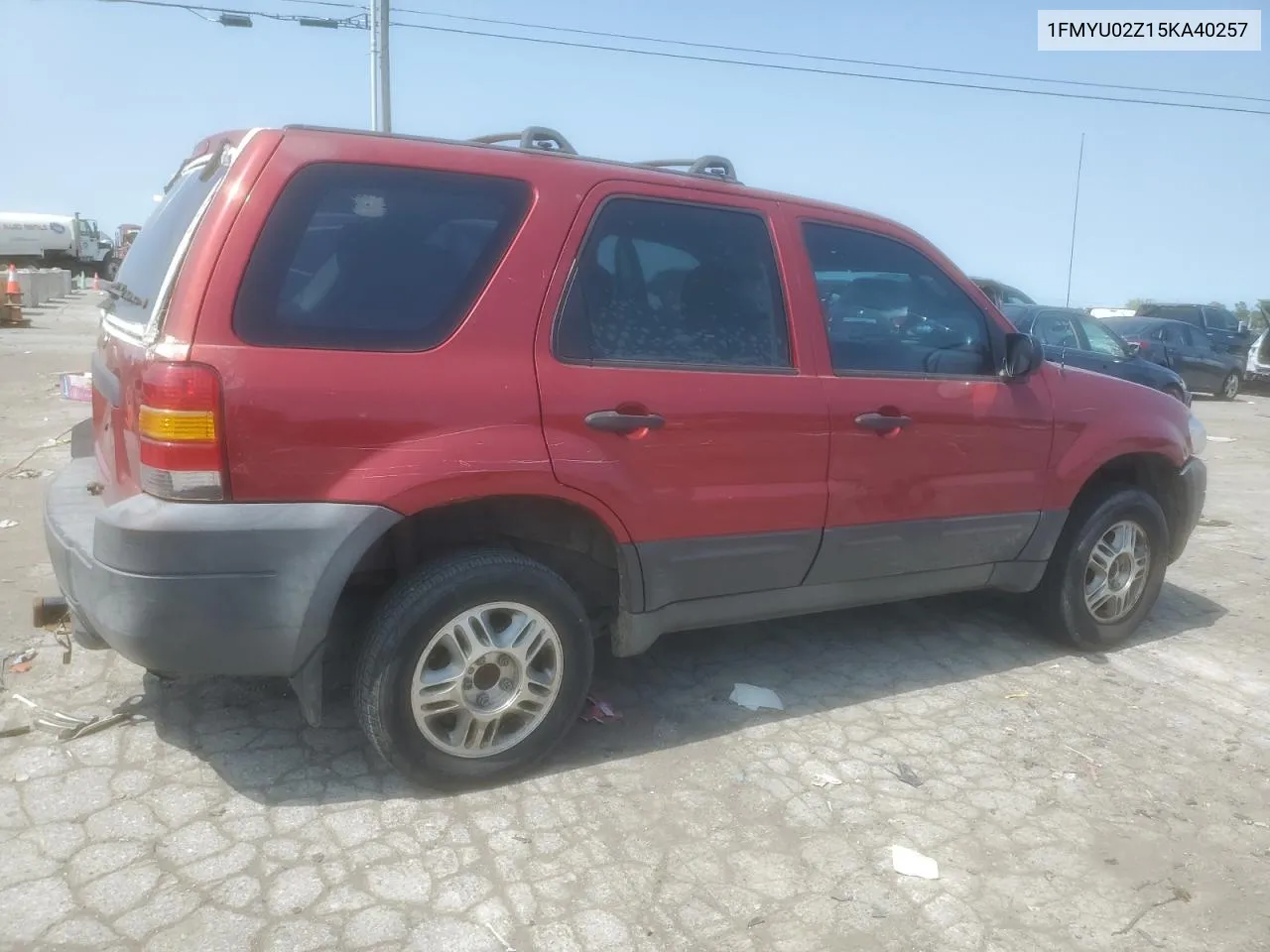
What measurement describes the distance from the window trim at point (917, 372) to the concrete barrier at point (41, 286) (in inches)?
900

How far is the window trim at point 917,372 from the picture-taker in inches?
144

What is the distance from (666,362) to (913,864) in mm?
1678

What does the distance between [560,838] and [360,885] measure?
22.8 inches

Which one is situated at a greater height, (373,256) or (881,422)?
(373,256)

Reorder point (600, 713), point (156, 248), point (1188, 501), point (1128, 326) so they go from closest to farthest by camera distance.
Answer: point (156, 248)
point (600, 713)
point (1188, 501)
point (1128, 326)

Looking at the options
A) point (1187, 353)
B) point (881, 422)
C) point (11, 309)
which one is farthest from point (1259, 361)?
point (11, 309)

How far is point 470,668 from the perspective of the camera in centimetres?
307

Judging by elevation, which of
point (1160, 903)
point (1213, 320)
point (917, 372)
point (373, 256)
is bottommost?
point (1160, 903)

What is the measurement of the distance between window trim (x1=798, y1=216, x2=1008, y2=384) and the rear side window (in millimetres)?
1156

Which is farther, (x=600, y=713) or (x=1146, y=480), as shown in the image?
(x=1146, y=480)

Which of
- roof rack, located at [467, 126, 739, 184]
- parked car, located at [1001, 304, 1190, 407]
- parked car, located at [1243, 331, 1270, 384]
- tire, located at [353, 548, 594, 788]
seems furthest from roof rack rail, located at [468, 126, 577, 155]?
parked car, located at [1243, 331, 1270, 384]

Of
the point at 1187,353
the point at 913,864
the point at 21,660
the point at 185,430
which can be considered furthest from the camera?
the point at 1187,353

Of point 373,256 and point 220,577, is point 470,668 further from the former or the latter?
point 373,256

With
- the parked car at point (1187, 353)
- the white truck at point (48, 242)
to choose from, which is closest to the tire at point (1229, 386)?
the parked car at point (1187, 353)
